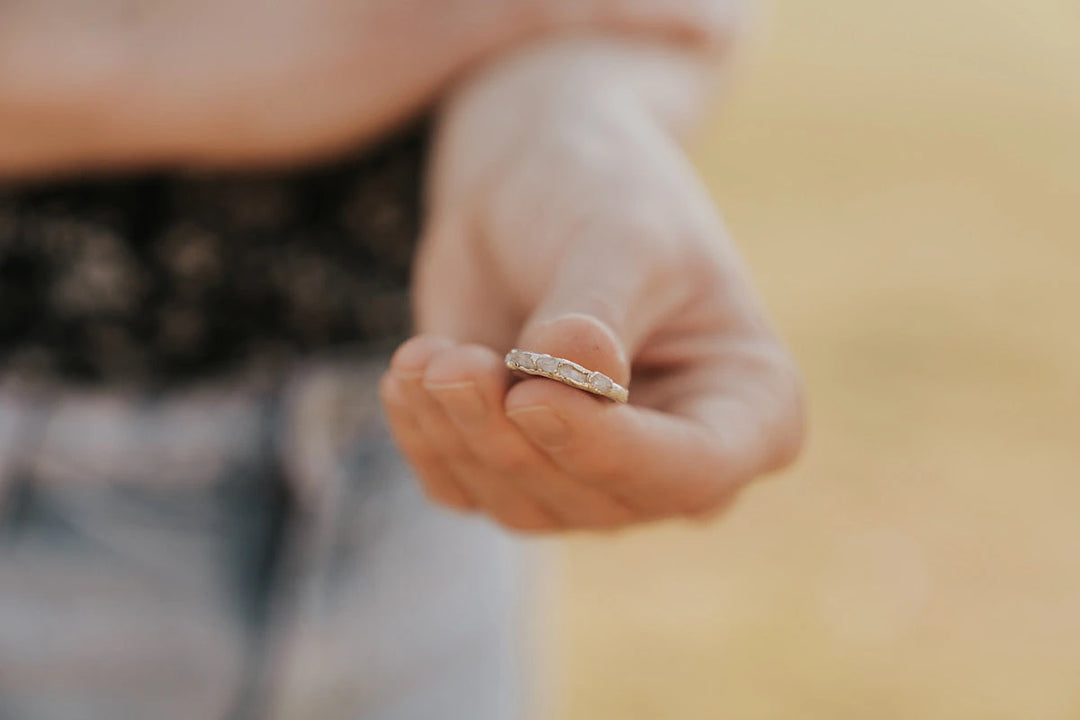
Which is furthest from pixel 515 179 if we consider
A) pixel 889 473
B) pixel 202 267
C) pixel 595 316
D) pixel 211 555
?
pixel 889 473

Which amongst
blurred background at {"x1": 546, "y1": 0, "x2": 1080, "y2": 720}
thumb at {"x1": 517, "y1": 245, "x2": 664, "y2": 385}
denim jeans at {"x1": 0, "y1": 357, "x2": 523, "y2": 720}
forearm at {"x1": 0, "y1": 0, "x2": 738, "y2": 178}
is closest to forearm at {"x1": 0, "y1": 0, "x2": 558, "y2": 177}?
forearm at {"x1": 0, "y1": 0, "x2": 738, "y2": 178}

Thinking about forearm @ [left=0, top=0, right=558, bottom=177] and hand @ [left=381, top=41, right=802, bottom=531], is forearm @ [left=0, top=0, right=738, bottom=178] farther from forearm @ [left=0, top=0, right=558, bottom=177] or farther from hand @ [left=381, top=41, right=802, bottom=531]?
hand @ [left=381, top=41, right=802, bottom=531]

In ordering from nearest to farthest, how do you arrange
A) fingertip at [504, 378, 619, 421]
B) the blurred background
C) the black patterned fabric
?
fingertip at [504, 378, 619, 421]
the black patterned fabric
the blurred background

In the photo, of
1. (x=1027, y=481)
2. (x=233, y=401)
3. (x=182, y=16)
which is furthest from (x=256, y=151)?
(x=1027, y=481)

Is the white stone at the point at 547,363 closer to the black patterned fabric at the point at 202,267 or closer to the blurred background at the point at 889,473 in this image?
the black patterned fabric at the point at 202,267

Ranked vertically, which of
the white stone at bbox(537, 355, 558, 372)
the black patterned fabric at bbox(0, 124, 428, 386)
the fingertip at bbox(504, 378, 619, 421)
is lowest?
the fingertip at bbox(504, 378, 619, 421)
